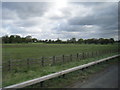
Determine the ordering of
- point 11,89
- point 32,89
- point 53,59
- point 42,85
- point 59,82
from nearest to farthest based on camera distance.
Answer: point 11,89 → point 32,89 → point 42,85 → point 59,82 → point 53,59

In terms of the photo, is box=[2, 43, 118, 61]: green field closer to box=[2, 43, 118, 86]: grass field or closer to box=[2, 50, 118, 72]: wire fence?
box=[2, 43, 118, 86]: grass field

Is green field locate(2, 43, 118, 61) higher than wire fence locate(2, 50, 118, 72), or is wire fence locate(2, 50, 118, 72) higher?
wire fence locate(2, 50, 118, 72)

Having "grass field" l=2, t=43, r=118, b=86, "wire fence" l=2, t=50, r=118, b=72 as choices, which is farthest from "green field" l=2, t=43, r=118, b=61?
"wire fence" l=2, t=50, r=118, b=72

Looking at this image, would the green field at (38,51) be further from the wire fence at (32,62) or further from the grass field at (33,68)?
the wire fence at (32,62)

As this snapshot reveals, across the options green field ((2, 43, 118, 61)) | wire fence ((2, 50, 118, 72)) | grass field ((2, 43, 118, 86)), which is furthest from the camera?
green field ((2, 43, 118, 61))

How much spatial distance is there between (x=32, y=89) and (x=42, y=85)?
580 mm

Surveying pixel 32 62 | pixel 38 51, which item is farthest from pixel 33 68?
pixel 38 51

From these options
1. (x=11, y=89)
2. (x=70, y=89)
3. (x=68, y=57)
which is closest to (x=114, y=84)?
(x=70, y=89)

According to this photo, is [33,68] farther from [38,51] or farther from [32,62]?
[38,51]

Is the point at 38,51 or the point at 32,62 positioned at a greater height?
the point at 32,62

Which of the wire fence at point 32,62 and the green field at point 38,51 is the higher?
the wire fence at point 32,62

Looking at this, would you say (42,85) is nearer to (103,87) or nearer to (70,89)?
(70,89)

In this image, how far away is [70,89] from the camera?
4586 mm

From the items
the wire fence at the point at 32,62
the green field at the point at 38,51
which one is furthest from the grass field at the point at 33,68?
the wire fence at the point at 32,62
